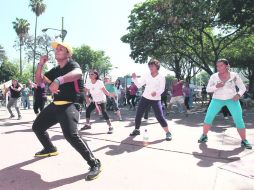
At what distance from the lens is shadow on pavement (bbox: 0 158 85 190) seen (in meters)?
4.05

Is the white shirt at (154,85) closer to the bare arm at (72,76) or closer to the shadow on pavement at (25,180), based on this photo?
the bare arm at (72,76)

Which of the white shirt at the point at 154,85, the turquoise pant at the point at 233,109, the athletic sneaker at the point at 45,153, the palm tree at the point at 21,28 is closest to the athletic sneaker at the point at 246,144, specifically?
the turquoise pant at the point at 233,109

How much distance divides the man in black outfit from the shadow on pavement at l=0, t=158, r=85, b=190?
0.33 m

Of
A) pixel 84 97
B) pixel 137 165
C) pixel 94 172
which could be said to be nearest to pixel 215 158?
pixel 137 165

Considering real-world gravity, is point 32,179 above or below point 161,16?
below

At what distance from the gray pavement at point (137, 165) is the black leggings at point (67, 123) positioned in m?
0.34

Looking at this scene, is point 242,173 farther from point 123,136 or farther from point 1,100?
point 1,100

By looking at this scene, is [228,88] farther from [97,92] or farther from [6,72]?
[6,72]

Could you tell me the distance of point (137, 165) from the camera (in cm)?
496

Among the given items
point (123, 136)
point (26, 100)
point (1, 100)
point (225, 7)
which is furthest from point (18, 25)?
point (123, 136)

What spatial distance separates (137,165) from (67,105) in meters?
1.40

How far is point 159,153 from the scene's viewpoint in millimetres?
5758

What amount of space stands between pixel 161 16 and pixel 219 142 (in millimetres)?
18975

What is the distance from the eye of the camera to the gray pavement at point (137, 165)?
13.5ft
